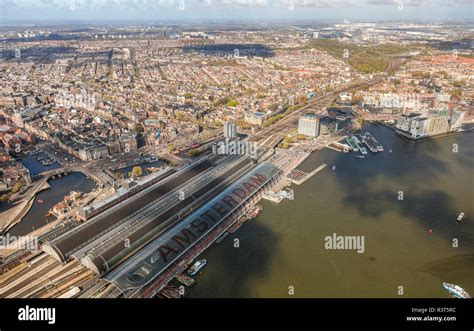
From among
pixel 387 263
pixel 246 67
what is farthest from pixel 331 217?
pixel 246 67

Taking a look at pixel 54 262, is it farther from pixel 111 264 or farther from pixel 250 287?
pixel 250 287

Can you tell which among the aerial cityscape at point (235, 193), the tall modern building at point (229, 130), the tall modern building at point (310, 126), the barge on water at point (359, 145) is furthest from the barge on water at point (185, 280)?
the tall modern building at point (310, 126)

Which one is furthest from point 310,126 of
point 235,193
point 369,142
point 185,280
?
point 185,280

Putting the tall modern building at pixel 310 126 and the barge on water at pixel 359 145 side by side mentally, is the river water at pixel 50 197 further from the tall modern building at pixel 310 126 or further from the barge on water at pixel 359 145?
the barge on water at pixel 359 145
